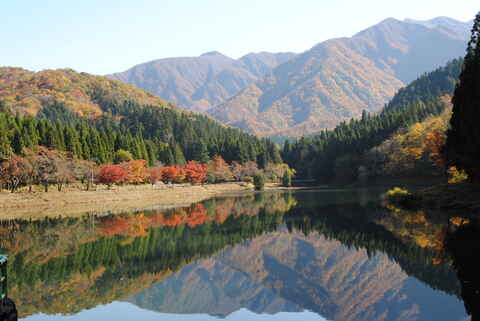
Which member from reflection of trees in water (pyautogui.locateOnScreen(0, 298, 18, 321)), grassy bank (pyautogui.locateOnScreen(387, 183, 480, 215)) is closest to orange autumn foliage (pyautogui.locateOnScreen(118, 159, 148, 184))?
grassy bank (pyautogui.locateOnScreen(387, 183, 480, 215))

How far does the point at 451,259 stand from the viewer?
1950 centimetres

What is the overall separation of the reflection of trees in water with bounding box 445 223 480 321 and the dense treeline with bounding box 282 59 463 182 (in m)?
86.6

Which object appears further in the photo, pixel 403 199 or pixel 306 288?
pixel 403 199

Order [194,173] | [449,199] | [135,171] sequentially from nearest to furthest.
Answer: [449,199], [135,171], [194,173]

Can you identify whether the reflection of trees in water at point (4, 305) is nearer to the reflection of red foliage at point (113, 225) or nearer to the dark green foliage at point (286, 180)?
the reflection of red foliage at point (113, 225)

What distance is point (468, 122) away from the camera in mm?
38781

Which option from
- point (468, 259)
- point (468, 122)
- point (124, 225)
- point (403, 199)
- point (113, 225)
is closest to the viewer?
point (468, 259)

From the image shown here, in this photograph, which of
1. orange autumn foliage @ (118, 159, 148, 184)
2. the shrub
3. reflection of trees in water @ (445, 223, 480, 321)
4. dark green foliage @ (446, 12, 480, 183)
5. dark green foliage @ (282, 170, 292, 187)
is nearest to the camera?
reflection of trees in water @ (445, 223, 480, 321)

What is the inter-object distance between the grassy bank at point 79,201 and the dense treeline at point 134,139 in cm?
1167

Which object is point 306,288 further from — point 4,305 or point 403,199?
point 403,199

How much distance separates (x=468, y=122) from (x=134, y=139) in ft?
283

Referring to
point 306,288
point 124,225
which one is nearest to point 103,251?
point 124,225

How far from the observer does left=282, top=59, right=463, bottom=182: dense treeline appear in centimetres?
11394

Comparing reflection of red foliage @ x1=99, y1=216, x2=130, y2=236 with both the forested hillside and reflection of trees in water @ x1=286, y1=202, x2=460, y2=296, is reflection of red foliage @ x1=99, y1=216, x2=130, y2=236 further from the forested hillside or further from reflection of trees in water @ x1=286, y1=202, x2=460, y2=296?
the forested hillside
